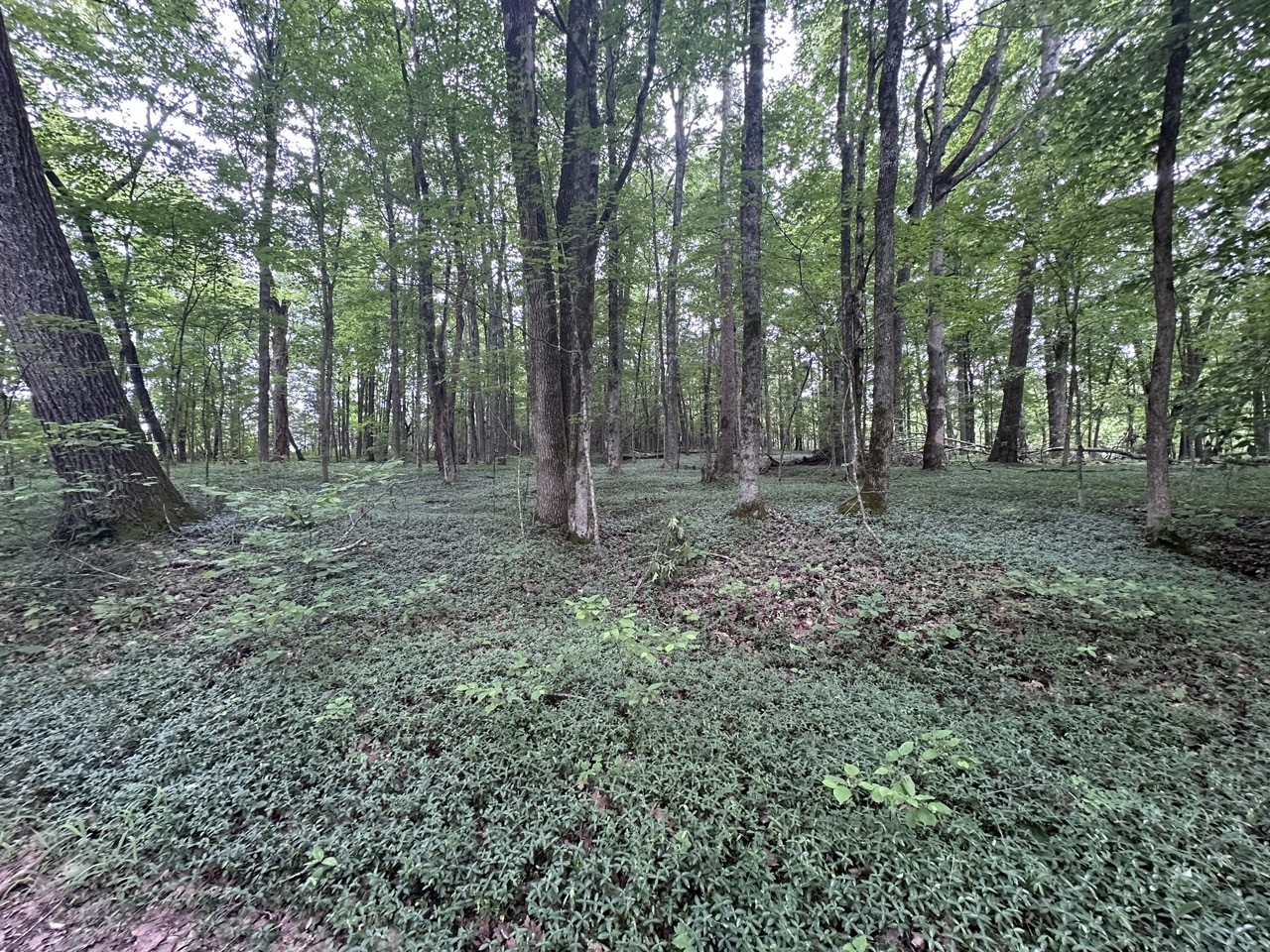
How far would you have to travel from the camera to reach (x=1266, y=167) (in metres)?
4.32

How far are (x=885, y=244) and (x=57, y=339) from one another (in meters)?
10.2

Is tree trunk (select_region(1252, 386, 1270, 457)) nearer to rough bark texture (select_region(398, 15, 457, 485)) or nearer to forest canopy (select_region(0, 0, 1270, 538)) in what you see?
forest canopy (select_region(0, 0, 1270, 538))

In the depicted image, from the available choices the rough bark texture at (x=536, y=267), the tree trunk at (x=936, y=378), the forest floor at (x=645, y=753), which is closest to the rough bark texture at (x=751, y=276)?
the forest floor at (x=645, y=753)

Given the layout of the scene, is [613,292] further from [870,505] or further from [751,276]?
[870,505]

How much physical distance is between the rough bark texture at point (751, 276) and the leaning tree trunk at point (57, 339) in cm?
725

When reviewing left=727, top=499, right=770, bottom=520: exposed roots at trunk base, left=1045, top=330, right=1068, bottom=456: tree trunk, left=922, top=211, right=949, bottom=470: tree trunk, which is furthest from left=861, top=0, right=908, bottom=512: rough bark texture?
left=1045, top=330, right=1068, bottom=456: tree trunk

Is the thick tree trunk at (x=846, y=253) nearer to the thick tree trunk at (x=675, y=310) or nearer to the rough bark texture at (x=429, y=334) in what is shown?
the thick tree trunk at (x=675, y=310)

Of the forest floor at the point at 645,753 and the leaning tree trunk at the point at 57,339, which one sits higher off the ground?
the leaning tree trunk at the point at 57,339

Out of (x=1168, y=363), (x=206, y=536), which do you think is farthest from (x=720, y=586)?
(x=206, y=536)

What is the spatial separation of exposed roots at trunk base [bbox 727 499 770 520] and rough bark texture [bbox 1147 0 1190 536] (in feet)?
13.6

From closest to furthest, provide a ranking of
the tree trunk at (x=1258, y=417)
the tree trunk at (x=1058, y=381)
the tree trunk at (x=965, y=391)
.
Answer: the tree trunk at (x=1258, y=417)
the tree trunk at (x=1058, y=381)
the tree trunk at (x=965, y=391)

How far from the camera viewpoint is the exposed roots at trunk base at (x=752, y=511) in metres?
6.73

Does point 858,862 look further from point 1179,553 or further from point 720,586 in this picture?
point 1179,553

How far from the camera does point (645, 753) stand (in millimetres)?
2607
